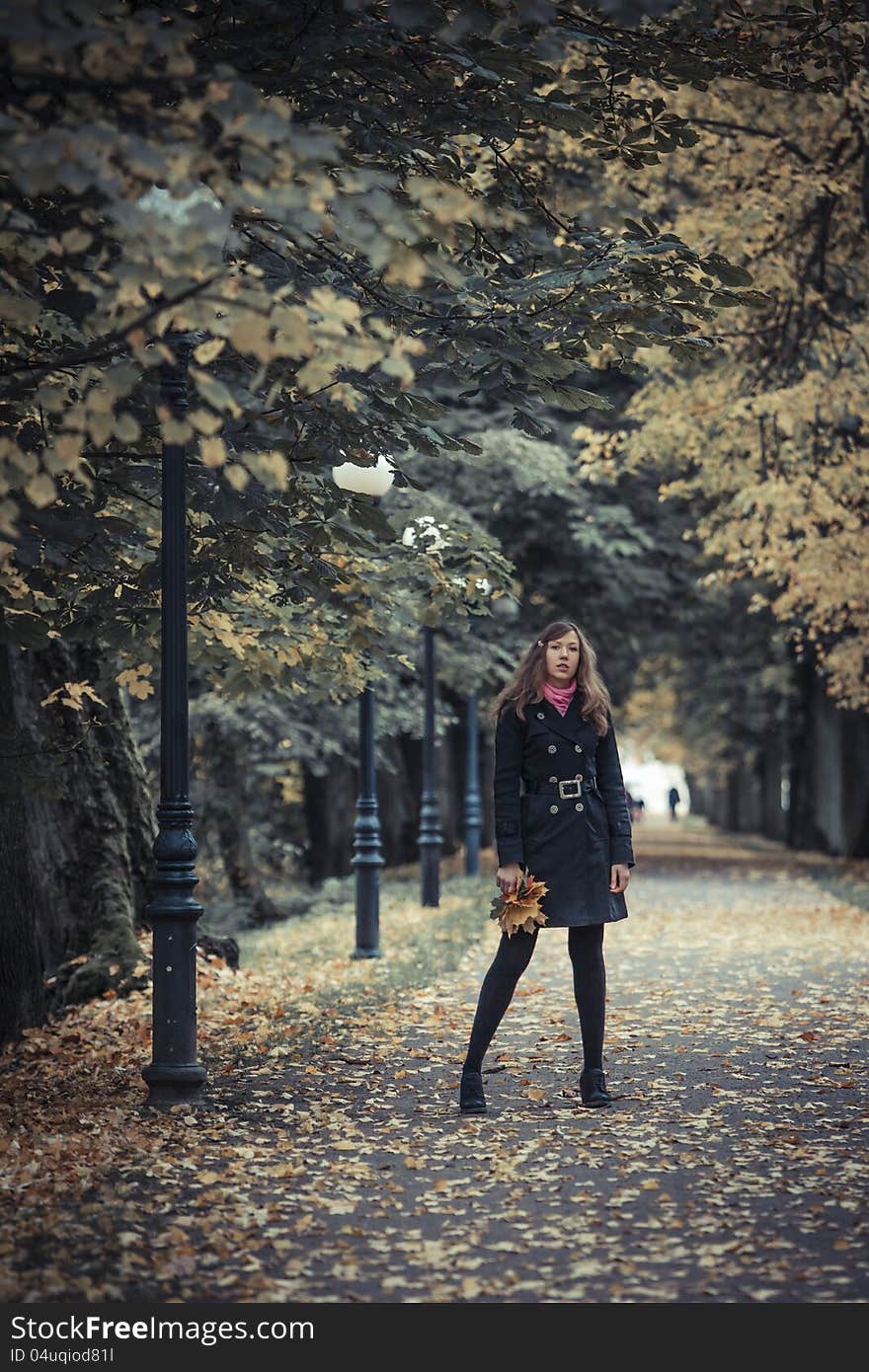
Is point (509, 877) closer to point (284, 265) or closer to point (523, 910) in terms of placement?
point (523, 910)

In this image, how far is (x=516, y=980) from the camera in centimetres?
812

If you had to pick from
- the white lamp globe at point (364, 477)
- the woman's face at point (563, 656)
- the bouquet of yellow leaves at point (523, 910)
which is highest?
the white lamp globe at point (364, 477)

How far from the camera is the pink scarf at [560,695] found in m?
8.29

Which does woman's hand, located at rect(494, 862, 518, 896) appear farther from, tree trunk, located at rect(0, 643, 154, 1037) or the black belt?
tree trunk, located at rect(0, 643, 154, 1037)

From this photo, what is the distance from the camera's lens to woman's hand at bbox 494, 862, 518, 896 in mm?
8078

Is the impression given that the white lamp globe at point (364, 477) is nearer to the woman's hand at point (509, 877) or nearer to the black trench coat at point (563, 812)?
the black trench coat at point (563, 812)

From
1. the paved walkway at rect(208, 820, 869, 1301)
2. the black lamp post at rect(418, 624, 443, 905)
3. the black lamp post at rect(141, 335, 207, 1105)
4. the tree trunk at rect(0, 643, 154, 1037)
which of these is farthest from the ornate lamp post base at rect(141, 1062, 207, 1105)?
the black lamp post at rect(418, 624, 443, 905)

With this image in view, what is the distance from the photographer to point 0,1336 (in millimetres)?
5020

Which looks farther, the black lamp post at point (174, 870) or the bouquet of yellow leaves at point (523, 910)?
the black lamp post at point (174, 870)

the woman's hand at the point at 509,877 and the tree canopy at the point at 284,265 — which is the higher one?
the tree canopy at the point at 284,265

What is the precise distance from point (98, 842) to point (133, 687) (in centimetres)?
255

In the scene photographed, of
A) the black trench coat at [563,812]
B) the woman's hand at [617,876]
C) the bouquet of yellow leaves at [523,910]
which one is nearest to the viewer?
the bouquet of yellow leaves at [523,910]

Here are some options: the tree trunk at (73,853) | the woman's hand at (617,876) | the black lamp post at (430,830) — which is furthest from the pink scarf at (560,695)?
the black lamp post at (430,830)

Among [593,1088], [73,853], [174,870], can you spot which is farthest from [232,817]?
[593,1088]
